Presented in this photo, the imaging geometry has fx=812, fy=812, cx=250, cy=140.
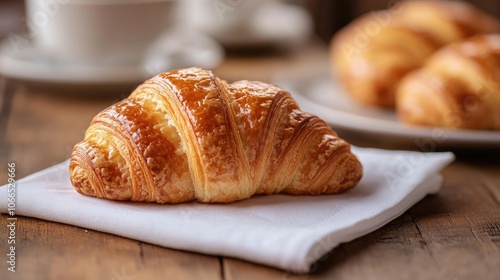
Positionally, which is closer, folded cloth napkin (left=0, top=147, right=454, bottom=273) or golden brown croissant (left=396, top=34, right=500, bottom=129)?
folded cloth napkin (left=0, top=147, right=454, bottom=273)

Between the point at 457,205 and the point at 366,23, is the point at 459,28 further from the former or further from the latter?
the point at 457,205

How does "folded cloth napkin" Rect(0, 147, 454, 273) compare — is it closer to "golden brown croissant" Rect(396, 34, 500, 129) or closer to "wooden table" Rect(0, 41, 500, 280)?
"wooden table" Rect(0, 41, 500, 280)

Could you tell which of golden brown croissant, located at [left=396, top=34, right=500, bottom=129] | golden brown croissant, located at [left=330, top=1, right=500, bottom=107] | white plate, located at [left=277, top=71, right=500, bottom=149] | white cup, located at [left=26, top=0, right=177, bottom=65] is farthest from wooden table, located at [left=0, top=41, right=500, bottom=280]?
white cup, located at [left=26, top=0, right=177, bottom=65]

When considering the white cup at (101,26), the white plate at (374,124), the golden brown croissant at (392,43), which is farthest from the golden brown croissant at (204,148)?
the white cup at (101,26)

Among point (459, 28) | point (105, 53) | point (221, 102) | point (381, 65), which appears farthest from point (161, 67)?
point (221, 102)

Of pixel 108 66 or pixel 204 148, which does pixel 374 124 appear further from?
pixel 108 66
